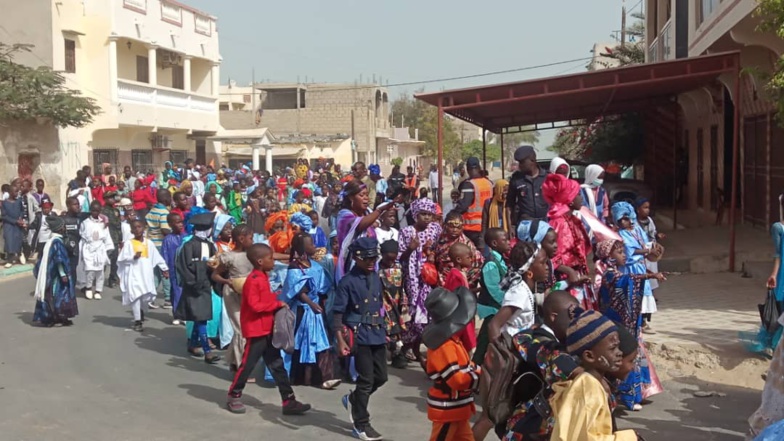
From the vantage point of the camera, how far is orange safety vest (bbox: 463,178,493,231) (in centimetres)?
1147

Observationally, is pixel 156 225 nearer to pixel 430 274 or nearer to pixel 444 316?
pixel 430 274

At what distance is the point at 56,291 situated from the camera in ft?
37.3

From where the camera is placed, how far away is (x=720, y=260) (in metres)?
13.6

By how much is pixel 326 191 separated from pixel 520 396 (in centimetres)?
1469

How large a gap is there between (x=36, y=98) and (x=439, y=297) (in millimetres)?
20661

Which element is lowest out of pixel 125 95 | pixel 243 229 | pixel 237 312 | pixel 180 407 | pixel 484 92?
pixel 180 407

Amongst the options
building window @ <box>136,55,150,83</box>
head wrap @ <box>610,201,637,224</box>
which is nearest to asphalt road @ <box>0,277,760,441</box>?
head wrap @ <box>610,201,637,224</box>

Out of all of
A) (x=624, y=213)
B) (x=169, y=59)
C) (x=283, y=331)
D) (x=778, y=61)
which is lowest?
(x=283, y=331)

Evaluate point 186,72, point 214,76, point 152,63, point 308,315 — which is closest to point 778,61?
point 308,315

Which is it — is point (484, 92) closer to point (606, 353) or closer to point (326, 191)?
point (326, 191)

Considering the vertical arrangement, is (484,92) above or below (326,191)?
above

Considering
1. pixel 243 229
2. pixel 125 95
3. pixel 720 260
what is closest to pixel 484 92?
pixel 720 260

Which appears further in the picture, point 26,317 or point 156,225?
point 156,225

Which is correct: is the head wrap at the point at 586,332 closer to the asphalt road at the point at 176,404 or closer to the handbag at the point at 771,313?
the asphalt road at the point at 176,404
